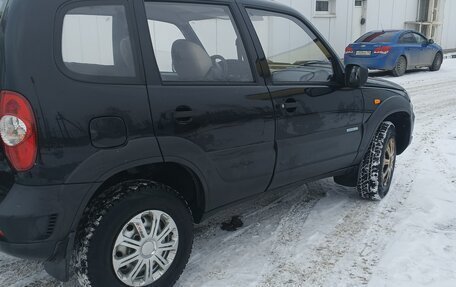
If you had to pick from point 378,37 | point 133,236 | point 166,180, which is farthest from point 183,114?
point 378,37

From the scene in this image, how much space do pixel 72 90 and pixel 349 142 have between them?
94.4 inches

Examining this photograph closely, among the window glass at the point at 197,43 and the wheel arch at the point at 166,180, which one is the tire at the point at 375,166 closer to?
the window glass at the point at 197,43

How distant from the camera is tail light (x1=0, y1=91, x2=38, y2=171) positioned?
7.22 ft

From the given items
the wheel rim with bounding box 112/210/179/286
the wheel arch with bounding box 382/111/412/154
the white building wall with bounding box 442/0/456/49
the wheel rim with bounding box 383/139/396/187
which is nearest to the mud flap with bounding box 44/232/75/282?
the wheel rim with bounding box 112/210/179/286

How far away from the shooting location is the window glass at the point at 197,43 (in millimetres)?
2805

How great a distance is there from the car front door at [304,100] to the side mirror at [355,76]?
73mm

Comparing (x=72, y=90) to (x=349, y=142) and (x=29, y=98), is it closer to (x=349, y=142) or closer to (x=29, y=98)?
(x=29, y=98)

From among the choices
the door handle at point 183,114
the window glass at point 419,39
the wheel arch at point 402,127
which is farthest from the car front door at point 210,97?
the window glass at point 419,39

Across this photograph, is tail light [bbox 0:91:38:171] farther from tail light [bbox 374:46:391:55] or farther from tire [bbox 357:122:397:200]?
tail light [bbox 374:46:391:55]

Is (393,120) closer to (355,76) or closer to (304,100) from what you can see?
(355,76)

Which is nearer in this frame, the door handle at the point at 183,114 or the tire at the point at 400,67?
the door handle at the point at 183,114

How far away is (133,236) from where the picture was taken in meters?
2.61

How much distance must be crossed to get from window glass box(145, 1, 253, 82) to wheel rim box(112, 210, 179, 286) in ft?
2.69

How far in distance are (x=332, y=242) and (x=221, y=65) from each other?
159cm
